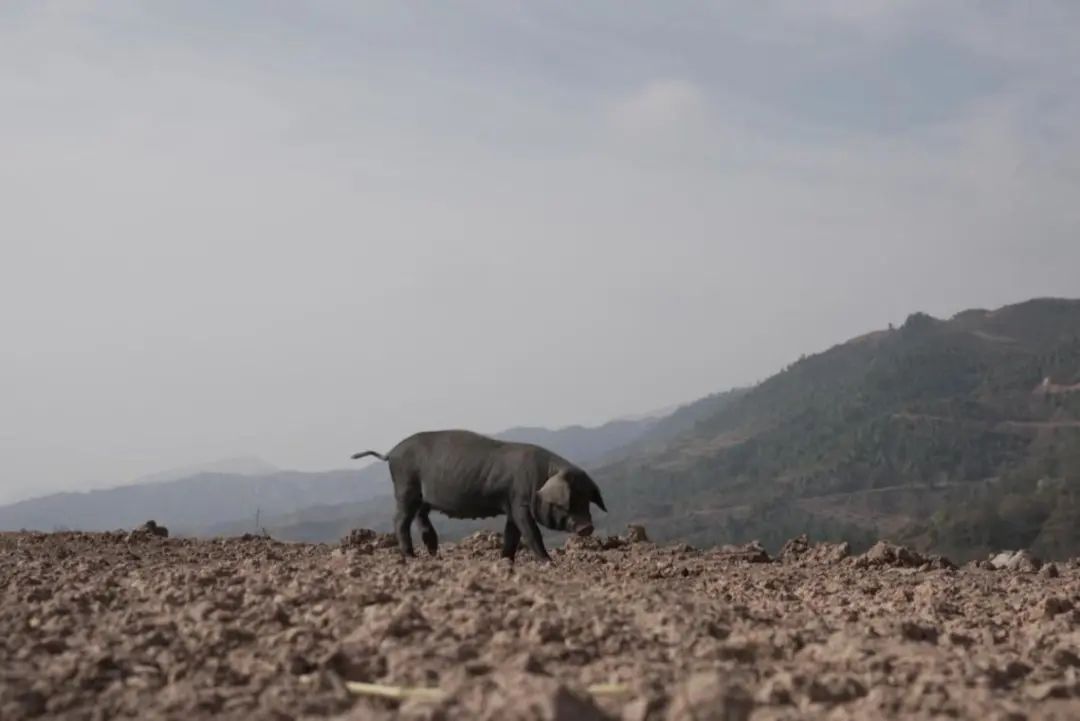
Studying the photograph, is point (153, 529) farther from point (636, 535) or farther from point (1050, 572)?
point (1050, 572)

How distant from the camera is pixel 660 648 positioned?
4.98 m

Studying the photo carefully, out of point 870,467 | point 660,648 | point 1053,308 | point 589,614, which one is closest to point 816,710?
point 660,648

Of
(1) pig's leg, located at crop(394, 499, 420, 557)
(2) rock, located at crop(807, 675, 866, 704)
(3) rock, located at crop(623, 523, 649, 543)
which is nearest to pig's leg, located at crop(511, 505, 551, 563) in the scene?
(1) pig's leg, located at crop(394, 499, 420, 557)

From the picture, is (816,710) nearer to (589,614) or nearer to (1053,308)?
(589,614)

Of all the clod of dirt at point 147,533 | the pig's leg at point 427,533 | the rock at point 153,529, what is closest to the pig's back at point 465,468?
the pig's leg at point 427,533

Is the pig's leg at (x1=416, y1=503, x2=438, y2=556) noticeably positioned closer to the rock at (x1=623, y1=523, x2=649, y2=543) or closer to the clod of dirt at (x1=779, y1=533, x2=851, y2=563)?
the rock at (x1=623, y1=523, x2=649, y2=543)

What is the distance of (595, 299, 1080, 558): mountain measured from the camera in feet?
189

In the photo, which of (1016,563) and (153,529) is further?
(153,529)

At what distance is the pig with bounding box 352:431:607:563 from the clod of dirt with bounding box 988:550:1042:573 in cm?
549

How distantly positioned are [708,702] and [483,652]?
1.28 metres

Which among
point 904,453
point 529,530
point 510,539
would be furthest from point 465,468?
point 904,453

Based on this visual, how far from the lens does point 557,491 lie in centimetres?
1094

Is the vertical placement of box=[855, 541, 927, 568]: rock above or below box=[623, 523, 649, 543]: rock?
→ below

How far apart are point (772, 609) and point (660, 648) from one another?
2724 millimetres
